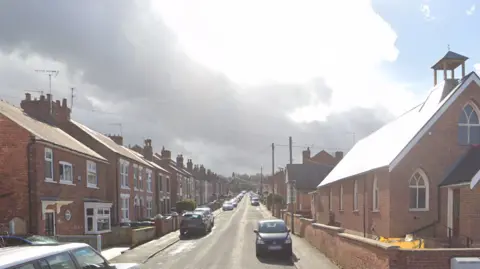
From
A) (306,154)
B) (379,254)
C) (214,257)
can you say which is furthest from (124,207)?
(306,154)

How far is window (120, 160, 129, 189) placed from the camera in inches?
1465

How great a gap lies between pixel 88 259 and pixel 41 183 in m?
16.7

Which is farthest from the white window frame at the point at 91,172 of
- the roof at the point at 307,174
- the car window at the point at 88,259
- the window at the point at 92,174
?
the roof at the point at 307,174

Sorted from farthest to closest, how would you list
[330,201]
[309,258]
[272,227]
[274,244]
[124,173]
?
[124,173] < [330,201] < [272,227] < [274,244] < [309,258]

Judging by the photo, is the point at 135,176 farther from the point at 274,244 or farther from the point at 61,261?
the point at 61,261

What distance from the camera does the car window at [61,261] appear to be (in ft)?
18.9

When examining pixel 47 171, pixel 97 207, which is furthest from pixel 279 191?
pixel 47 171

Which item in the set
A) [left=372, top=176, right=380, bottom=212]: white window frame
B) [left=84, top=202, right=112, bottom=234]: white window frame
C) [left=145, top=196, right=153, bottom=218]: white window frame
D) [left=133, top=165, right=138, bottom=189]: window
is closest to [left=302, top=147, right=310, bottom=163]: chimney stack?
[left=145, top=196, right=153, bottom=218]: white window frame

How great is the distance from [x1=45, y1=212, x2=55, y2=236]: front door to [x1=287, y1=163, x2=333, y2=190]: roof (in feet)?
146

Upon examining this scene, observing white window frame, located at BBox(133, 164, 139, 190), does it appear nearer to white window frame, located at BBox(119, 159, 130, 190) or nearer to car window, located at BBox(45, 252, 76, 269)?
white window frame, located at BBox(119, 159, 130, 190)

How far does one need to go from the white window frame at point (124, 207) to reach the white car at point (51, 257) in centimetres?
3081

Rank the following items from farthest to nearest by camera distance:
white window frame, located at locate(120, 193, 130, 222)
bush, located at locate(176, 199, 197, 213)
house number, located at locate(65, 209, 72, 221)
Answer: bush, located at locate(176, 199, 197, 213) < white window frame, located at locate(120, 193, 130, 222) < house number, located at locate(65, 209, 72, 221)

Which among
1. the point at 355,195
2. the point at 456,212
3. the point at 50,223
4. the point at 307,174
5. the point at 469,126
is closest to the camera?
the point at 456,212

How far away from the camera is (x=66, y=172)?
25375mm
